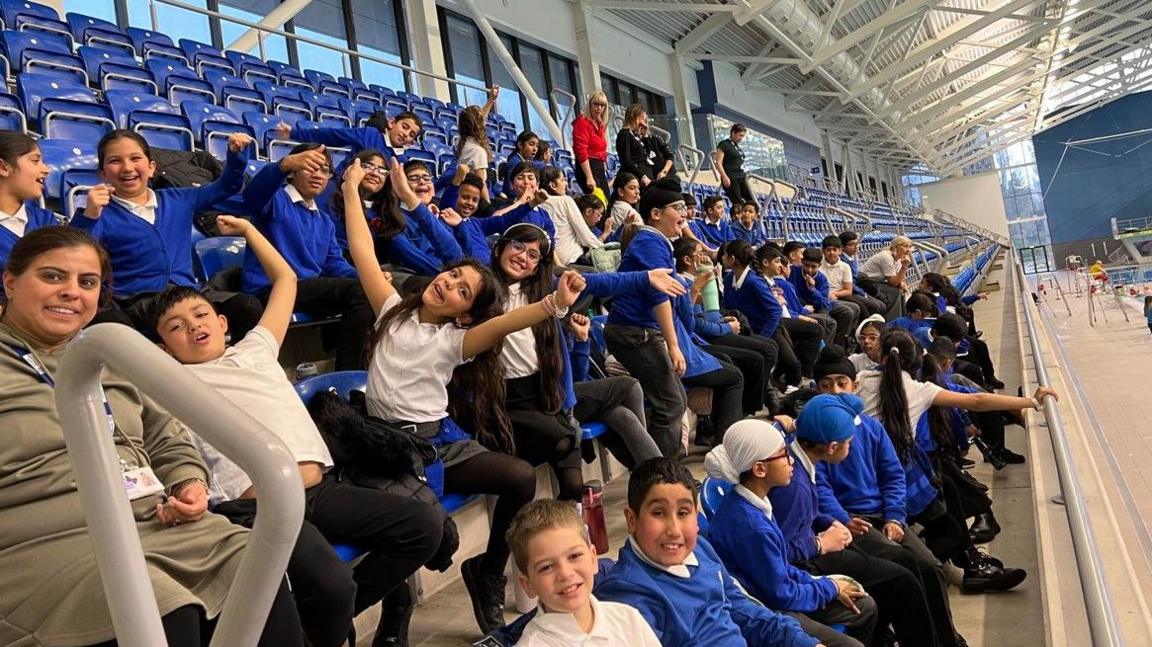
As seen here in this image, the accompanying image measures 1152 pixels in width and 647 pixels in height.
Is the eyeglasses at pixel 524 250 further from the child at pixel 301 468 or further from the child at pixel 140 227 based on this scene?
the child at pixel 301 468

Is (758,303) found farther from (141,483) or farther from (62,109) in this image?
(141,483)

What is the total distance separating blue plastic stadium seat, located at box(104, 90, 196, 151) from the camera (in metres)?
4.71

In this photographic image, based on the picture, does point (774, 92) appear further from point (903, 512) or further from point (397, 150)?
point (903, 512)

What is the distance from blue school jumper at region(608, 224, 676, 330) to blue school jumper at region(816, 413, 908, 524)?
3.58ft

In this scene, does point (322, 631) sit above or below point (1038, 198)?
below

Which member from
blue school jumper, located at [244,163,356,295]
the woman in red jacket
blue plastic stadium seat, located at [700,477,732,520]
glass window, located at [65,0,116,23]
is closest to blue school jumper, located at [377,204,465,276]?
→ blue school jumper, located at [244,163,356,295]

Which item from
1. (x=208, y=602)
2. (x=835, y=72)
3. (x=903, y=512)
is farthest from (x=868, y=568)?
(x=835, y=72)

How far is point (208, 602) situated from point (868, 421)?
253 centimetres

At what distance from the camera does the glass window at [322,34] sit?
397 inches

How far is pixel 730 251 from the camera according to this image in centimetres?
572

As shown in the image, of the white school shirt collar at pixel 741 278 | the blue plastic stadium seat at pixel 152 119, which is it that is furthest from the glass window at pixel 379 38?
the white school shirt collar at pixel 741 278

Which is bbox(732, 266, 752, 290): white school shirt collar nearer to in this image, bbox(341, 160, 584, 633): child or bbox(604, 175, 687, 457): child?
Result: bbox(604, 175, 687, 457): child

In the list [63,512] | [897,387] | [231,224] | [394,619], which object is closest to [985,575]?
[897,387]

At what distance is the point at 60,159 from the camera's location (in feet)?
12.9
